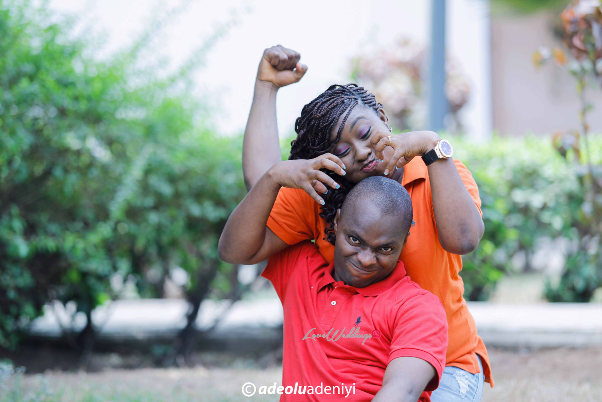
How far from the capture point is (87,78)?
3879 mm

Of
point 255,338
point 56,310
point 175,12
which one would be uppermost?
point 175,12

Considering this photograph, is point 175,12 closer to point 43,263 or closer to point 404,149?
point 43,263

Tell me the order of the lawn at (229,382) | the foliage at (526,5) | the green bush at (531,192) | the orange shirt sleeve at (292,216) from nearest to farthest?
the orange shirt sleeve at (292,216)
the lawn at (229,382)
the green bush at (531,192)
the foliage at (526,5)

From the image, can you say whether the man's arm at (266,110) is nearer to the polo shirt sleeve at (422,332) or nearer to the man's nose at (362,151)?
the man's nose at (362,151)

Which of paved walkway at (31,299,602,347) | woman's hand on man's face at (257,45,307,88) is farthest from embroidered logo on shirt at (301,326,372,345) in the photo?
paved walkway at (31,299,602,347)

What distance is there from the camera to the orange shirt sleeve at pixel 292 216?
2094 mm

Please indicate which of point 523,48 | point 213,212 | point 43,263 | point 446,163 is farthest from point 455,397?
point 523,48

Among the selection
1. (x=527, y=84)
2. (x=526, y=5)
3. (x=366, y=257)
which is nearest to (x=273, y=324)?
(x=366, y=257)

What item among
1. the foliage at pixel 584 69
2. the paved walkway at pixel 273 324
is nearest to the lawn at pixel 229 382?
the paved walkway at pixel 273 324

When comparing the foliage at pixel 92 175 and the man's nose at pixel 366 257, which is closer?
the man's nose at pixel 366 257

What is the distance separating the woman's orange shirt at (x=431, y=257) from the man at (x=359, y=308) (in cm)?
8

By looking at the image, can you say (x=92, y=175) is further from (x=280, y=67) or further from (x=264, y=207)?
(x=264, y=207)

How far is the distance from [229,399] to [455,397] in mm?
1629

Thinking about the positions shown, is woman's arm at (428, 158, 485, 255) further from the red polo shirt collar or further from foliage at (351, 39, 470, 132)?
foliage at (351, 39, 470, 132)
